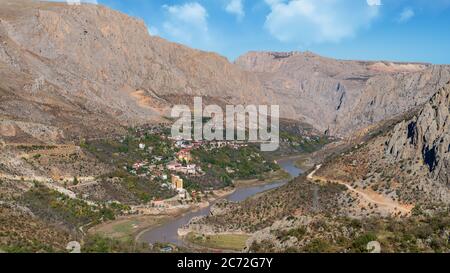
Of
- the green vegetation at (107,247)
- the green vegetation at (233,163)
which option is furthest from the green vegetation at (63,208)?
the green vegetation at (233,163)

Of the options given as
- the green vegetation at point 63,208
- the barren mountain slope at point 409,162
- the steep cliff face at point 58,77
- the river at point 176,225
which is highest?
the steep cliff face at point 58,77

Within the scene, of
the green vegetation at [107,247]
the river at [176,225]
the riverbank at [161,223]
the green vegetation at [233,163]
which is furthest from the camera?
the green vegetation at [233,163]

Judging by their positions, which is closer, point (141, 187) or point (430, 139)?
point (430, 139)

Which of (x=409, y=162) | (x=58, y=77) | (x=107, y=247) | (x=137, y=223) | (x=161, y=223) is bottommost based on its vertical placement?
(x=161, y=223)

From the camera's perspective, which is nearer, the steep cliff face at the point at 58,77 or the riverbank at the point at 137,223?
the riverbank at the point at 137,223

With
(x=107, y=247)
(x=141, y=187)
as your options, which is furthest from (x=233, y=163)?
(x=107, y=247)

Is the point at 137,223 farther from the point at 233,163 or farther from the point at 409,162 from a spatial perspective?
the point at 233,163

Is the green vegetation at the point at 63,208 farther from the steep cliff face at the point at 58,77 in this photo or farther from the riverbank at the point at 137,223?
the steep cliff face at the point at 58,77
